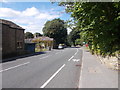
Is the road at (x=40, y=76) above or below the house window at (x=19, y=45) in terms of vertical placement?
below

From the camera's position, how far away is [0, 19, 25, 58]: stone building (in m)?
19.7

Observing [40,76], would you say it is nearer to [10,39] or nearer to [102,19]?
[102,19]

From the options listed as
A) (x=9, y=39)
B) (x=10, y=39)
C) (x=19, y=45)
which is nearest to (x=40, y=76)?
(x=9, y=39)

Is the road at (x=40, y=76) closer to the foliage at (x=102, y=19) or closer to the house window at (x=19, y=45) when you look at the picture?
the foliage at (x=102, y=19)

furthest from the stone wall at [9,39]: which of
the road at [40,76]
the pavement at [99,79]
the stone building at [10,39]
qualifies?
the pavement at [99,79]

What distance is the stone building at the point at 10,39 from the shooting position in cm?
1973

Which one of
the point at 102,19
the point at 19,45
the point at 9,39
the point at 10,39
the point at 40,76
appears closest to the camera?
the point at 102,19

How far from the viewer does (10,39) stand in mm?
22094

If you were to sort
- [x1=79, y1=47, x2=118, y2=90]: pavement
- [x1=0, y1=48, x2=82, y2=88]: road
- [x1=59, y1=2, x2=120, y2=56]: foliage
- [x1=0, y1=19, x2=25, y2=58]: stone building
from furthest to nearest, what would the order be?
[x1=0, y1=19, x2=25, y2=58]: stone building < [x1=0, y1=48, x2=82, y2=88]: road < [x1=79, y1=47, x2=118, y2=90]: pavement < [x1=59, y1=2, x2=120, y2=56]: foliage

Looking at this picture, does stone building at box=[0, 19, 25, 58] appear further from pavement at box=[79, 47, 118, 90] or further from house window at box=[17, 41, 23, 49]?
pavement at box=[79, 47, 118, 90]

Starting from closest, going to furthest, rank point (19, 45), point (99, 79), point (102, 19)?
point (102, 19)
point (99, 79)
point (19, 45)

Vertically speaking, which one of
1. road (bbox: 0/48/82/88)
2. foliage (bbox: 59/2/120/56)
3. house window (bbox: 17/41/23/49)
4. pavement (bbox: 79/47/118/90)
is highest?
foliage (bbox: 59/2/120/56)

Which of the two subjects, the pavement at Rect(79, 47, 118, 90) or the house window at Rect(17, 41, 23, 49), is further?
the house window at Rect(17, 41, 23, 49)

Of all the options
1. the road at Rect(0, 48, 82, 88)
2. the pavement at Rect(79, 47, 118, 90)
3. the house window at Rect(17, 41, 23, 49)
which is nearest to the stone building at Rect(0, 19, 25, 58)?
the house window at Rect(17, 41, 23, 49)
